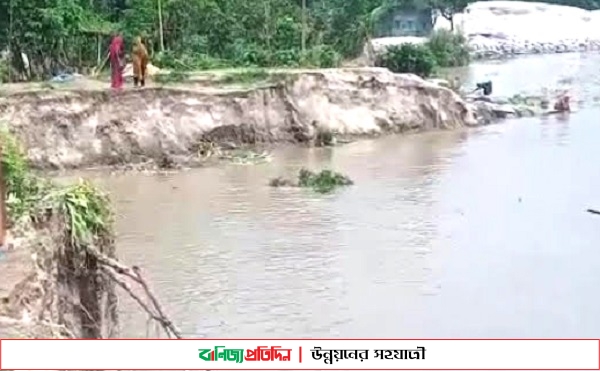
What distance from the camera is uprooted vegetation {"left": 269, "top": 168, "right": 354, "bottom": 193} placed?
18766mm

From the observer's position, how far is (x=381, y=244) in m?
14.4

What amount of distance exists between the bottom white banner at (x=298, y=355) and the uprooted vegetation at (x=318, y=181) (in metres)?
12.8

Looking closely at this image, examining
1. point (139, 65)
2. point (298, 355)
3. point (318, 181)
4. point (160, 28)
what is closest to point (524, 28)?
point (160, 28)

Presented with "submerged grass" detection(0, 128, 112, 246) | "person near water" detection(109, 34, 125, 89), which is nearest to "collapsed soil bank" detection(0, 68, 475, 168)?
"person near water" detection(109, 34, 125, 89)

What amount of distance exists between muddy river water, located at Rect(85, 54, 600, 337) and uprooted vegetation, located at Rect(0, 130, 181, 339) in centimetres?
117

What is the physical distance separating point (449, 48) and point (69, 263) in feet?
134

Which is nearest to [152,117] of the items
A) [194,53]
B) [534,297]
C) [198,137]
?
[198,137]

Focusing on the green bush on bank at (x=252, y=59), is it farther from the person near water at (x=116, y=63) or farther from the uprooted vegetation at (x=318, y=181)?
the uprooted vegetation at (x=318, y=181)

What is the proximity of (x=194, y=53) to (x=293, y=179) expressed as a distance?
360 inches

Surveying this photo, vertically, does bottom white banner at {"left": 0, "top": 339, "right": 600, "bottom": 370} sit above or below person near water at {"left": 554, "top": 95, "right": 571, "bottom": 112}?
above

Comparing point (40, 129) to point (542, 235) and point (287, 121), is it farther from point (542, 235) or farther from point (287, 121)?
point (542, 235)

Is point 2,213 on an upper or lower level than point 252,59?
upper

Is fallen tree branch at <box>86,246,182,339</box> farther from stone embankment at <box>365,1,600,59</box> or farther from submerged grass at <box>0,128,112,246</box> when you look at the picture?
stone embankment at <box>365,1,600,59</box>

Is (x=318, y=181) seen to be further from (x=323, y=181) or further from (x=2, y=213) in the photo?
(x=2, y=213)
